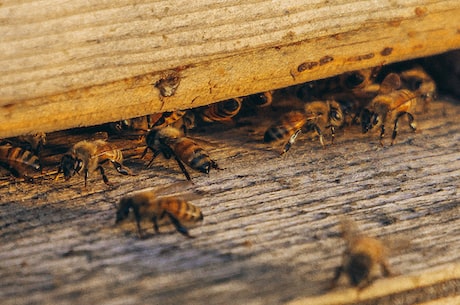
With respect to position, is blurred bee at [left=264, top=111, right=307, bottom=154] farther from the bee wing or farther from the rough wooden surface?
the bee wing

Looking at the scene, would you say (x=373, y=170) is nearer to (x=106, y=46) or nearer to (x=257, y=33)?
(x=257, y=33)

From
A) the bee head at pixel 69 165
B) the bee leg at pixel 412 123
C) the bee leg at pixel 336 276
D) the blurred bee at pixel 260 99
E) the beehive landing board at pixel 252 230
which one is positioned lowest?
the bee leg at pixel 336 276

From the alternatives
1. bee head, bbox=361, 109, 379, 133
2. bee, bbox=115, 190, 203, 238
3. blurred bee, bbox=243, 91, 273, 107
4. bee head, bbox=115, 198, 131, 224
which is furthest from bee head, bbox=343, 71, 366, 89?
bee head, bbox=115, 198, 131, 224

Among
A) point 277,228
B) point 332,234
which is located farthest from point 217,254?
point 332,234

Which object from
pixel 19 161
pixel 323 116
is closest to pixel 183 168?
pixel 19 161

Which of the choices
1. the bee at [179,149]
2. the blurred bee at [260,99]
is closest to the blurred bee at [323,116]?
the blurred bee at [260,99]

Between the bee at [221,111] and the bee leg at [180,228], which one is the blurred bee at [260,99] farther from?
the bee leg at [180,228]
